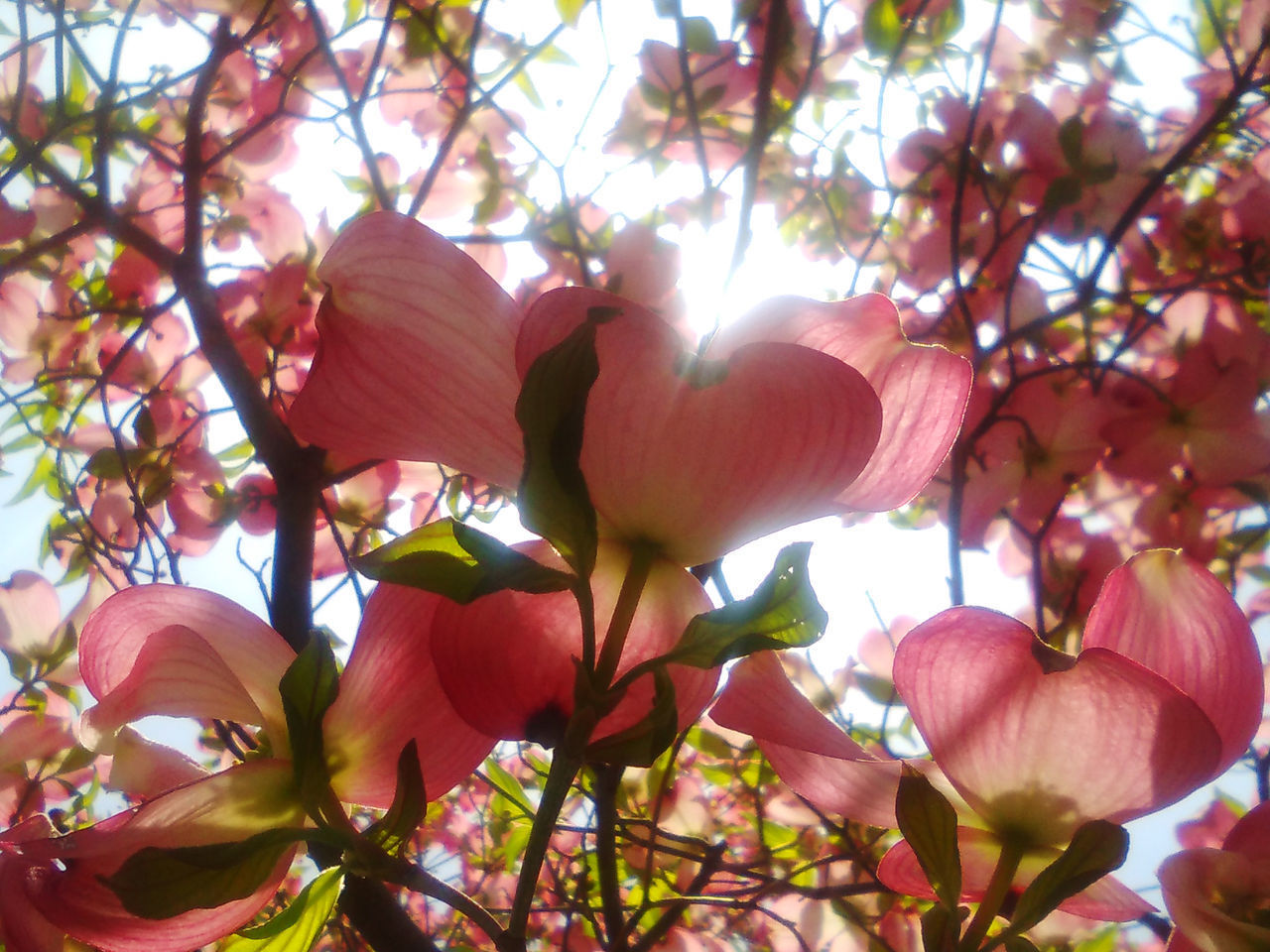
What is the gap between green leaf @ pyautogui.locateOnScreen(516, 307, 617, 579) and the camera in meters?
0.16

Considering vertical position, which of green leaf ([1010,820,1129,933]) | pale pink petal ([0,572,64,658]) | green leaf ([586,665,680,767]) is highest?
pale pink petal ([0,572,64,658])

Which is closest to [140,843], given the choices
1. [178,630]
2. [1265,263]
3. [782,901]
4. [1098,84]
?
[178,630]

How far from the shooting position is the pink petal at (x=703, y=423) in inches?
6.9

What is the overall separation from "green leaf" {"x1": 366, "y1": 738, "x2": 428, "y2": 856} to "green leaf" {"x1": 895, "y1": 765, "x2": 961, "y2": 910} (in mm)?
110

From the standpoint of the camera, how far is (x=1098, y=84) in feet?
3.58

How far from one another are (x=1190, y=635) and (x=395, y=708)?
0.19 metres

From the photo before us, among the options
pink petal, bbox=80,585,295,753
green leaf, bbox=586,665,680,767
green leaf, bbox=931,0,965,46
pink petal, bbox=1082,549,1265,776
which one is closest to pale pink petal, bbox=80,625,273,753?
pink petal, bbox=80,585,295,753

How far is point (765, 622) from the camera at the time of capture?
0.18 metres

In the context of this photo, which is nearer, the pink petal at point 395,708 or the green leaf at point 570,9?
the pink petal at point 395,708

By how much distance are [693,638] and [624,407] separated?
0.05m

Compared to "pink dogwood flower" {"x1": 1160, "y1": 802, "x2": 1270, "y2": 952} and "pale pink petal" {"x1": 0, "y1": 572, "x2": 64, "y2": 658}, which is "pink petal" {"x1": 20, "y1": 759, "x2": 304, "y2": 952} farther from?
"pale pink petal" {"x1": 0, "y1": 572, "x2": 64, "y2": 658}

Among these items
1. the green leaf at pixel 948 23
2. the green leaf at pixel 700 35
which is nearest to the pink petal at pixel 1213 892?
the green leaf at pixel 700 35

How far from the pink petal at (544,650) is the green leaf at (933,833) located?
0.17 ft

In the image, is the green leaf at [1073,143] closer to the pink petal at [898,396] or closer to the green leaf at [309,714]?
the pink petal at [898,396]
